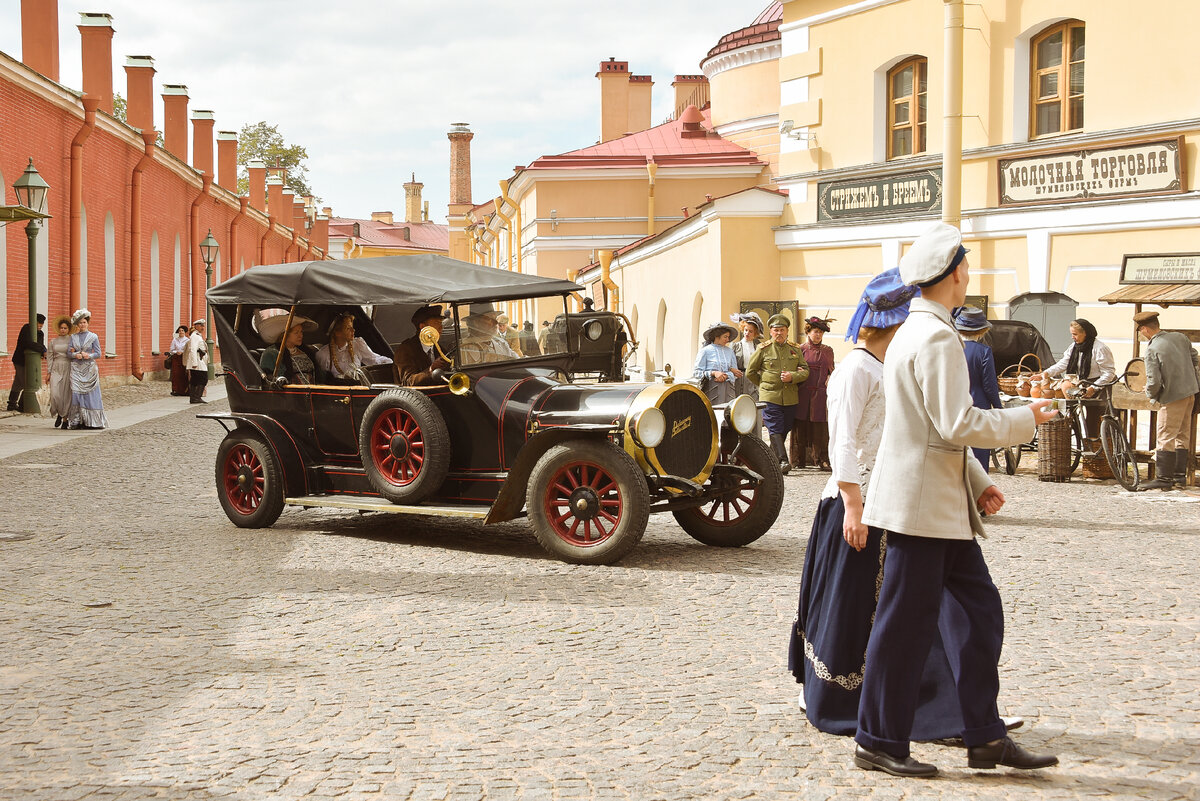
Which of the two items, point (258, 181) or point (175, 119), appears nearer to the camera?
point (175, 119)

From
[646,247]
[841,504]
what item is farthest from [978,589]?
[646,247]

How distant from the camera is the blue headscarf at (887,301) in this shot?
4.74m

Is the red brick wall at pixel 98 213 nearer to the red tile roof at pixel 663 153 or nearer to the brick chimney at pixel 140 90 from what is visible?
the brick chimney at pixel 140 90

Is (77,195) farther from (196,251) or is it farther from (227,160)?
(227,160)

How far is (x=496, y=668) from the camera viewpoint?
581cm

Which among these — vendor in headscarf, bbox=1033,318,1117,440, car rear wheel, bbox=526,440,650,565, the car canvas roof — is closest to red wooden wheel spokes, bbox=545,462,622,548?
car rear wheel, bbox=526,440,650,565

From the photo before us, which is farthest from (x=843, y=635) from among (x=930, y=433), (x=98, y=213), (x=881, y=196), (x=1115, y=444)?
(x=98, y=213)

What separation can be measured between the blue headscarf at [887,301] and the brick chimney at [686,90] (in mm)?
42001

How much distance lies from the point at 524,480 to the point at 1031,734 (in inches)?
186

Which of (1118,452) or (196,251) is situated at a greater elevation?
(196,251)

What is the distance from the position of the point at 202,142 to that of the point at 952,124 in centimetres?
3020

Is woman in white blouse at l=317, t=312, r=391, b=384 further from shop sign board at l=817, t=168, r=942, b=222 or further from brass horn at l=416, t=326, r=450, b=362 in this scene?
shop sign board at l=817, t=168, r=942, b=222

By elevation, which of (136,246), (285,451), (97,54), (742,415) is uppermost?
(97,54)

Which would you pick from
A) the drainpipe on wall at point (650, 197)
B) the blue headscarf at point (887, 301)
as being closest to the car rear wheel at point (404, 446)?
the blue headscarf at point (887, 301)
